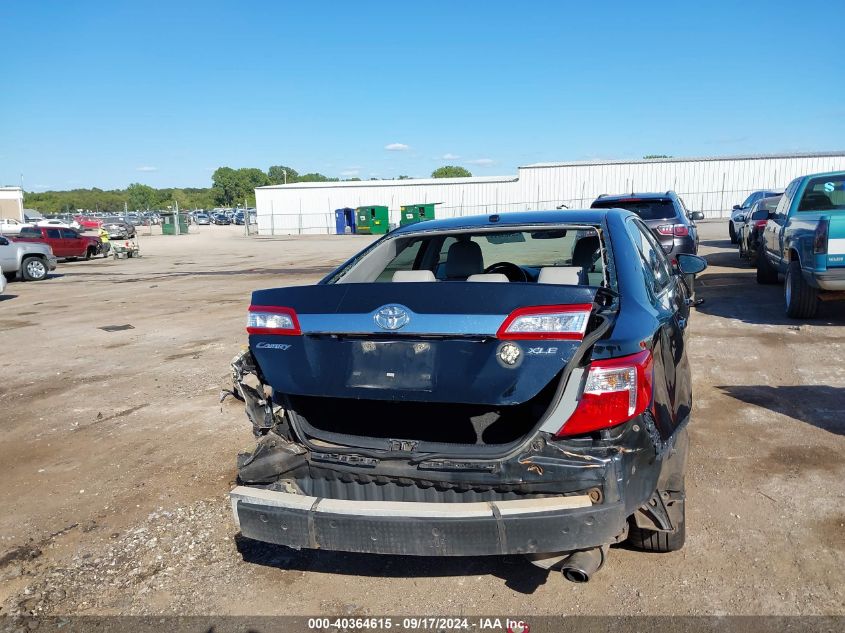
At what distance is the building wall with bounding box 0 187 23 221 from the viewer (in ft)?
185

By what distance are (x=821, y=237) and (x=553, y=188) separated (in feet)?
152

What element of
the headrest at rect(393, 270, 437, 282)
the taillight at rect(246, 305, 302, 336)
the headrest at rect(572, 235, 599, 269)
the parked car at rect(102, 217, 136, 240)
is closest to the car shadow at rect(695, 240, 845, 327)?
the headrest at rect(572, 235, 599, 269)

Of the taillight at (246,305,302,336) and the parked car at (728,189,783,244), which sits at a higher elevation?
the parked car at (728,189,783,244)

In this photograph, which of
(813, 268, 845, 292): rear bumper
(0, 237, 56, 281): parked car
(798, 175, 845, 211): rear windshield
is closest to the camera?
(813, 268, 845, 292): rear bumper

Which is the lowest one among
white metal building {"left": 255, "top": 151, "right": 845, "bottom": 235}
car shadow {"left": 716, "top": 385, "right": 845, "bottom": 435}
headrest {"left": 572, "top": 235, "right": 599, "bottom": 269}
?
car shadow {"left": 716, "top": 385, "right": 845, "bottom": 435}

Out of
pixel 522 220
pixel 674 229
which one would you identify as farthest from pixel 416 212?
pixel 522 220

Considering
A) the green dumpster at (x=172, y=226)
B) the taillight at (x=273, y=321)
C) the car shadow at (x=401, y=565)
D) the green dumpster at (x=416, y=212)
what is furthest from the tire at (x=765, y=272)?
the green dumpster at (x=172, y=226)

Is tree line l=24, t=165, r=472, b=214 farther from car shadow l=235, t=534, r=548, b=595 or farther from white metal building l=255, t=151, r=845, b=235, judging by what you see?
car shadow l=235, t=534, r=548, b=595

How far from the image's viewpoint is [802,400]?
574cm

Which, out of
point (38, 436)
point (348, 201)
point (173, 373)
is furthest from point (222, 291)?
point (348, 201)

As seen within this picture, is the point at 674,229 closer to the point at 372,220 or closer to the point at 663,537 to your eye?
the point at 663,537

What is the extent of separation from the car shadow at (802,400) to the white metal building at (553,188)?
152ft

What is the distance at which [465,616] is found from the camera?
296cm

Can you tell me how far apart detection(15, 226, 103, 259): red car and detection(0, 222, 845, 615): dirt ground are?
2062cm
